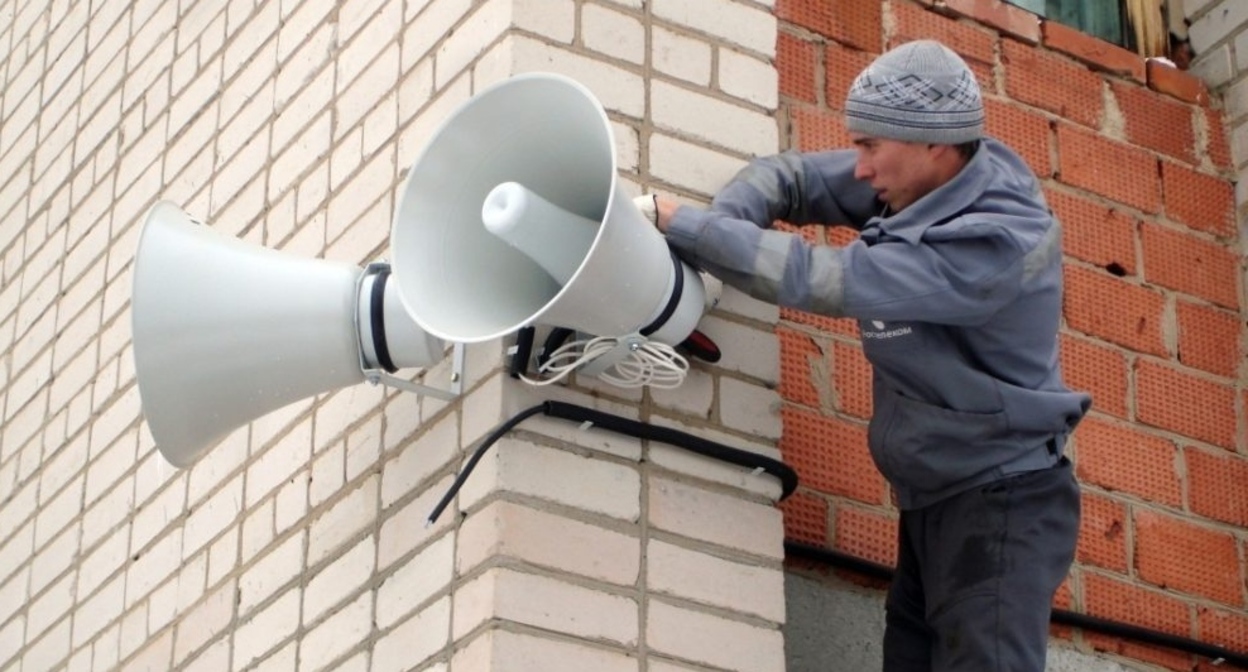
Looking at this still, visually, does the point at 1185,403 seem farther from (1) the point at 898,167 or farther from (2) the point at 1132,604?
(1) the point at 898,167

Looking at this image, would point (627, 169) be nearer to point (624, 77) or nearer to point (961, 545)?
point (624, 77)

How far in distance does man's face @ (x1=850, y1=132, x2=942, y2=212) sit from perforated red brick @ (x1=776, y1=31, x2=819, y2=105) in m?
0.80

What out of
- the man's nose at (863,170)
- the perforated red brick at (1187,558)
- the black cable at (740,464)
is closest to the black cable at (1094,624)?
the black cable at (740,464)

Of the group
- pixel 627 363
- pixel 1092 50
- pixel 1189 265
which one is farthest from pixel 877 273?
pixel 1092 50

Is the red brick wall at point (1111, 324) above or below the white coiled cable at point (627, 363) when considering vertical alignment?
above

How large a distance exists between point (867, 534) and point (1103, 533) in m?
0.55

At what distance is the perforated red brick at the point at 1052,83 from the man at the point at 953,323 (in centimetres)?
114

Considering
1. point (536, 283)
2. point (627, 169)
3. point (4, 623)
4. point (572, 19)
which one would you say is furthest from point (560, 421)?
point (4, 623)

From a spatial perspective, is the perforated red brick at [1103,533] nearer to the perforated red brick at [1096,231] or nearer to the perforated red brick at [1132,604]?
the perforated red brick at [1132,604]

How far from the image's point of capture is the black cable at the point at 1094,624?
158 inches

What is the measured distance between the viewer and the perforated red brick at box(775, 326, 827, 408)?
13.7 ft

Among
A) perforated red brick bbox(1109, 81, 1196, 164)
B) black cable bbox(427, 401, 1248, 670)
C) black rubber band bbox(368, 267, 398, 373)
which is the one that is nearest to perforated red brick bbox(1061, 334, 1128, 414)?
black cable bbox(427, 401, 1248, 670)

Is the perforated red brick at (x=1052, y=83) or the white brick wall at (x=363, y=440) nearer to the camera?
the white brick wall at (x=363, y=440)

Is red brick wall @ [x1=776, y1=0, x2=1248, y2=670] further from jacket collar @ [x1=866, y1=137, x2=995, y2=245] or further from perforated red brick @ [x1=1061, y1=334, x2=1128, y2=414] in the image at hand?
jacket collar @ [x1=866, y1=137, x2=995, y2=245]
